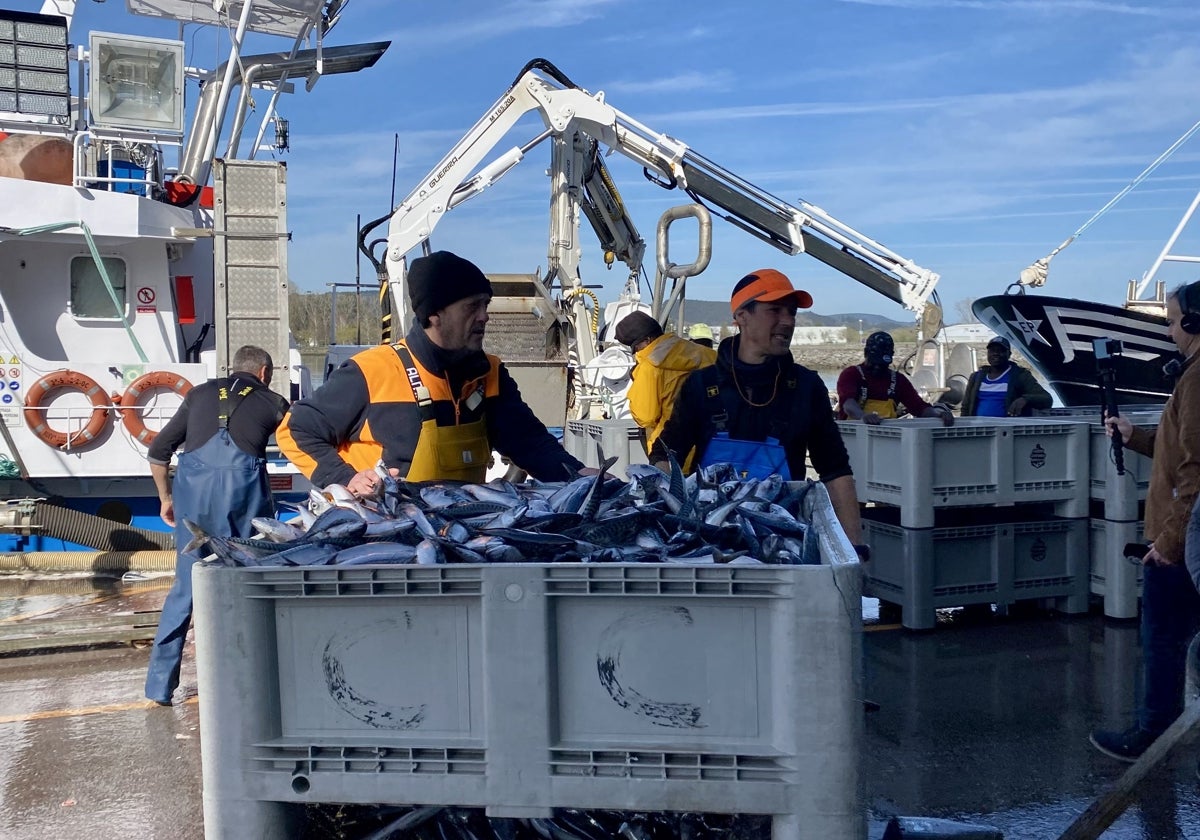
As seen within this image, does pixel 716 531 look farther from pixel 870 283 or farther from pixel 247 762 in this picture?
pixel 870 283

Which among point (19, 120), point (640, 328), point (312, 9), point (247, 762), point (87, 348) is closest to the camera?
point (247, 762)

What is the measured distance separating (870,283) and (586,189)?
4288mm

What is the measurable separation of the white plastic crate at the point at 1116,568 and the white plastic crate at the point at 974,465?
20 cm

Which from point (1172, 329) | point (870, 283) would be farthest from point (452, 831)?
point (870, 283)

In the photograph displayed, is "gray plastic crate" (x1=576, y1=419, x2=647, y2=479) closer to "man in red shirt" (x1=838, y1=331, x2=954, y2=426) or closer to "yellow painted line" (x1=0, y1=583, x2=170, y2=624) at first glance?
"man in red shirt" (x1=838, y1=331, x2=954, y2=426)

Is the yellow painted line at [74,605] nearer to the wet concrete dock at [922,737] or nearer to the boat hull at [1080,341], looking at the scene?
the wet concrete dock at [922,737]

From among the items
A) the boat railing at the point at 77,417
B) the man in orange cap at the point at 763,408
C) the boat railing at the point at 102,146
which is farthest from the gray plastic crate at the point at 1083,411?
the boat railing at the point at 102,146

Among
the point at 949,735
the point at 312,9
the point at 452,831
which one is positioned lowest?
the point at 949,735

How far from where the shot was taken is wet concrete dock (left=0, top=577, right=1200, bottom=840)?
12.7 feet

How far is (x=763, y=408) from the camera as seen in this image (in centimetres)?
382

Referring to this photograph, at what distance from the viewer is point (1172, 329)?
4.14 m

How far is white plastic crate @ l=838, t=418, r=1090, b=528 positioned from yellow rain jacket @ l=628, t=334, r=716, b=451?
1.28 meters

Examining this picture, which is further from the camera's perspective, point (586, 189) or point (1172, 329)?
point (586, 189)

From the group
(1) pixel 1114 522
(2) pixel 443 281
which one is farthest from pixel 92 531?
(1) pixel 1114 522
